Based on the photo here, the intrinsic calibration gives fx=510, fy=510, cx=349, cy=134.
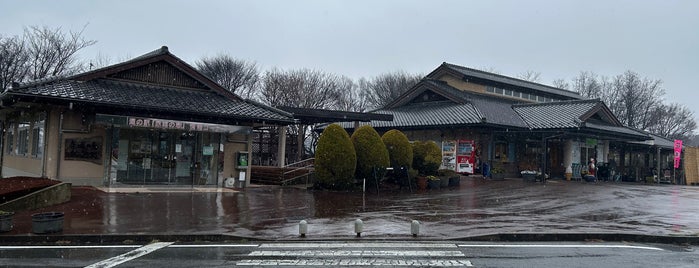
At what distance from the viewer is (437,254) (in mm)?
8594

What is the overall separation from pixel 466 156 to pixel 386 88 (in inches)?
1159

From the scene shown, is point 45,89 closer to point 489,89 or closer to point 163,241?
point 163,241

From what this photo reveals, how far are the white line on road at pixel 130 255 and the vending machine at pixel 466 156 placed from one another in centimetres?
Result: 2194

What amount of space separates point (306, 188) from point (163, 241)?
1075 centimetres

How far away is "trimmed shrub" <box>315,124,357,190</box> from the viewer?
19.7m

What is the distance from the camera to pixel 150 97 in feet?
61.6

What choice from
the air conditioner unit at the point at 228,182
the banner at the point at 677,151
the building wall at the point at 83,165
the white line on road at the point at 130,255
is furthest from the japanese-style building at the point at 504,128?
the white line on road at the point at 130,255

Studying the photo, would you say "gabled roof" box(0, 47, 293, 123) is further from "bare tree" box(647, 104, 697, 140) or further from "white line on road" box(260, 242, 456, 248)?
"bare tree" box(647, 104, 697, 140)

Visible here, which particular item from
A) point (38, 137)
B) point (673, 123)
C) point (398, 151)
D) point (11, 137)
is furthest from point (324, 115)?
point (673, 123)

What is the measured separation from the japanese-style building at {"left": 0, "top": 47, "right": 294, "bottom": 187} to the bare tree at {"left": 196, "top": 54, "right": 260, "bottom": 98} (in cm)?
2644

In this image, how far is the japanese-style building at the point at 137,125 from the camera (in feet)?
57.5

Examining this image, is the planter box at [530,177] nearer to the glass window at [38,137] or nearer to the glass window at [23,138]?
the glass window at [38,137]

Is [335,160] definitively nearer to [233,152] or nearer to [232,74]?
[233,152]

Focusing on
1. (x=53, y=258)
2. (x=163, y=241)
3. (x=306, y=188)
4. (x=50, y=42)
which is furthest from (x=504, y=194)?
(x=50, y=42)
